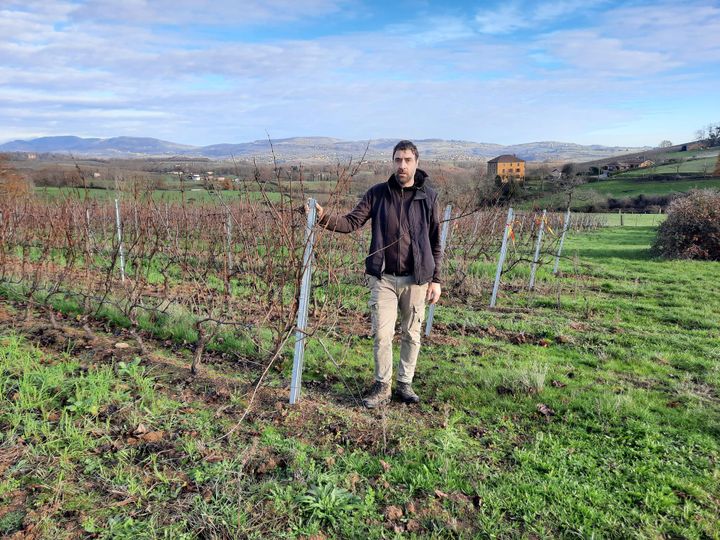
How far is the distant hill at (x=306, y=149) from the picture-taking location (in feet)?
13.4

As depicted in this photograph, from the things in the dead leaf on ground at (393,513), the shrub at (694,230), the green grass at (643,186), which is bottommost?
the dead leaf on ground at (393,513)

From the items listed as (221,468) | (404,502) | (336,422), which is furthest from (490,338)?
(221,468)

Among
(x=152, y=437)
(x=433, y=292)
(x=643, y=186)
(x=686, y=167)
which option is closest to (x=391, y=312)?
(x=433, y=292)

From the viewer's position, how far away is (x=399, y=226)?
3.41m

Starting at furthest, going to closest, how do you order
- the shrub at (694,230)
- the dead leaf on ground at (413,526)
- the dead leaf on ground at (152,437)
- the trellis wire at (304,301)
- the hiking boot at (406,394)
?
the shrub at (694,230) → the hiking boot at (406,394) → the trellis wire at (304,301) → the dead leaf on ground at (152,437) → the dead leaf on ground at (413,526)

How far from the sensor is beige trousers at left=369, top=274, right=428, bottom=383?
11.4 ft

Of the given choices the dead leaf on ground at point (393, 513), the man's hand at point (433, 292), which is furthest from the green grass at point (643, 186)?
the dead leaf on ground at point (393, 513)

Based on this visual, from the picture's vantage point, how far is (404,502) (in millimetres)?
2432

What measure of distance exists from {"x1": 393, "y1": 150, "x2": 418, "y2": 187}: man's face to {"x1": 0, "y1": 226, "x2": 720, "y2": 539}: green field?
1.57m

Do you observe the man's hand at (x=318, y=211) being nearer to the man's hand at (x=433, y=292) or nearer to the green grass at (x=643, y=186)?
the man's hand at (x=433, y=292)

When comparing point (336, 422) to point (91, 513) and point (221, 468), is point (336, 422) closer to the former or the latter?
point (221, 468)

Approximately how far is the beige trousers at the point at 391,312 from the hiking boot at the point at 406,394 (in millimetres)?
171

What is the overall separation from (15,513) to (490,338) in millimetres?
4879

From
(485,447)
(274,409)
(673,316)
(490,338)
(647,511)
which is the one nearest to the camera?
(647,511)
